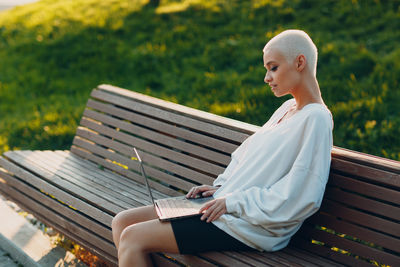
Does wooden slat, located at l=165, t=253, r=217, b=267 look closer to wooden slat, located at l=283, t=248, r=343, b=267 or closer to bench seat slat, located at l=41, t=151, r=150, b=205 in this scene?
Result: wooden slat, located at l=283, t=248, r=343, b=267

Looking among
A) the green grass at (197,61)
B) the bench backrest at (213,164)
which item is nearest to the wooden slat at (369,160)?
the bench backrest at (213,164)

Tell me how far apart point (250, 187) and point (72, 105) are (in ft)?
15.8

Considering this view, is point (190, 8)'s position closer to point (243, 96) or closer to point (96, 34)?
point (96, 34)

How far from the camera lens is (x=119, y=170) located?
4.29 m

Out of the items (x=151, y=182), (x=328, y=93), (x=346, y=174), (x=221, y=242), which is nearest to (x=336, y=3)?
(x=328, y=93)

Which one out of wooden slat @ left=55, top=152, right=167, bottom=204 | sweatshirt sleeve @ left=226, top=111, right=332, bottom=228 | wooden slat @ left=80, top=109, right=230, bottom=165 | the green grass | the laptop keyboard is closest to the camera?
sweatshirt sleeve @ left=226, top=111, right=332, bottom=228

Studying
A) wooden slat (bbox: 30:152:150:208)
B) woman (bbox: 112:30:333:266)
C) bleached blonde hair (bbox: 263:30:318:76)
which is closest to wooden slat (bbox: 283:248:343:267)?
woman (bbox: 112:30:333:266)

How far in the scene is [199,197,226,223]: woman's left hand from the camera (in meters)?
2.57

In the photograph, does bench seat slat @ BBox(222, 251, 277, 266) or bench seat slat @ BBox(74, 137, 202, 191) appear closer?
bench seat slat @ BBox(222, 251, 277, 266)

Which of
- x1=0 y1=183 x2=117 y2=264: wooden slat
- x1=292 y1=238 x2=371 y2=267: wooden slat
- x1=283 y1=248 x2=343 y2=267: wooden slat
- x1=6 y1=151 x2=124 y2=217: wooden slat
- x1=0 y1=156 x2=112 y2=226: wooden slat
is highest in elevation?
x1=292 y1=238 x2=371 y2=267: wooden slat

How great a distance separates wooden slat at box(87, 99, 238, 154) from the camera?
351cm

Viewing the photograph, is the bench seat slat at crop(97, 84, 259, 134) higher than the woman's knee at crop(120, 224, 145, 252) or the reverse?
higher

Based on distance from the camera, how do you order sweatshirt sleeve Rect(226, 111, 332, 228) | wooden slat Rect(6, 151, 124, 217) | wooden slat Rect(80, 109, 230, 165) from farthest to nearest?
wooden slat Rect(80, 109, 230, 165) < wooden slat Rect(6, 151, 124, 217) < sweatshirt sleeve Rect(226, 111, 332, 228)

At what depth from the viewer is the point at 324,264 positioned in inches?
107
